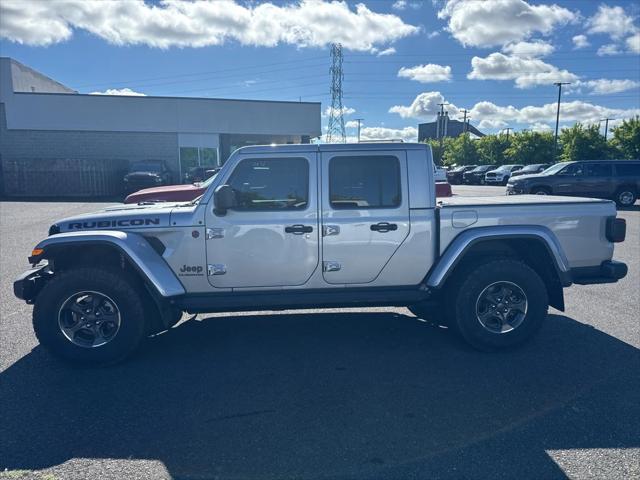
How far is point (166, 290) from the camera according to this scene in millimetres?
4156

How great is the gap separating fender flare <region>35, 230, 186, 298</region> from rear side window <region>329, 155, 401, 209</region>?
170 centimetres

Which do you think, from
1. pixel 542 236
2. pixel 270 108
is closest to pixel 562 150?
pixel 270 108

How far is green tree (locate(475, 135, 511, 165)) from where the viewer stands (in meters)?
53.5

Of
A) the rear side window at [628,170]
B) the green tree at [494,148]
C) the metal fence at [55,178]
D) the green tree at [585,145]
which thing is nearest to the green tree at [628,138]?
the green tree at [585,145]

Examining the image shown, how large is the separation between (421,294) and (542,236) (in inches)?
50.3

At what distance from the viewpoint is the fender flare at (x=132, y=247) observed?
161 inches

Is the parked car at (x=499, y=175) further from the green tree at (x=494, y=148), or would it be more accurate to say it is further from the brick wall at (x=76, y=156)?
the brick wall at (x=76, y=156)

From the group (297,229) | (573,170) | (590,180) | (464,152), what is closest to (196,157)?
(573,170)

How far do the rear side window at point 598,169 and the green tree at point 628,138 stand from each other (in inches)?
934

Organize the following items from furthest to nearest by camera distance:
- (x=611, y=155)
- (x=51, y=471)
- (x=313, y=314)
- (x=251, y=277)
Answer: (x=611, y=155) → (x=313, y=314) → (x=251, y=277) → (x=51, y=471)

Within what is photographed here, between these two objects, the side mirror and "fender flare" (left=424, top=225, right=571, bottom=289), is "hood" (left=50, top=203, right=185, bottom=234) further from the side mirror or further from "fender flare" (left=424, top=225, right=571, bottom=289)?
"fender flare" (left=424, top=225, right=571, bottom=289)

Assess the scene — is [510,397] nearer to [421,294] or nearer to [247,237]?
[421,294]

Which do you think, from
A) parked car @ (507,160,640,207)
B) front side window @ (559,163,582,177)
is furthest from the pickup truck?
front side window @ (559,163,582,177)

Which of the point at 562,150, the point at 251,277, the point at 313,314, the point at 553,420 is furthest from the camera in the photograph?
the point at 562,150
